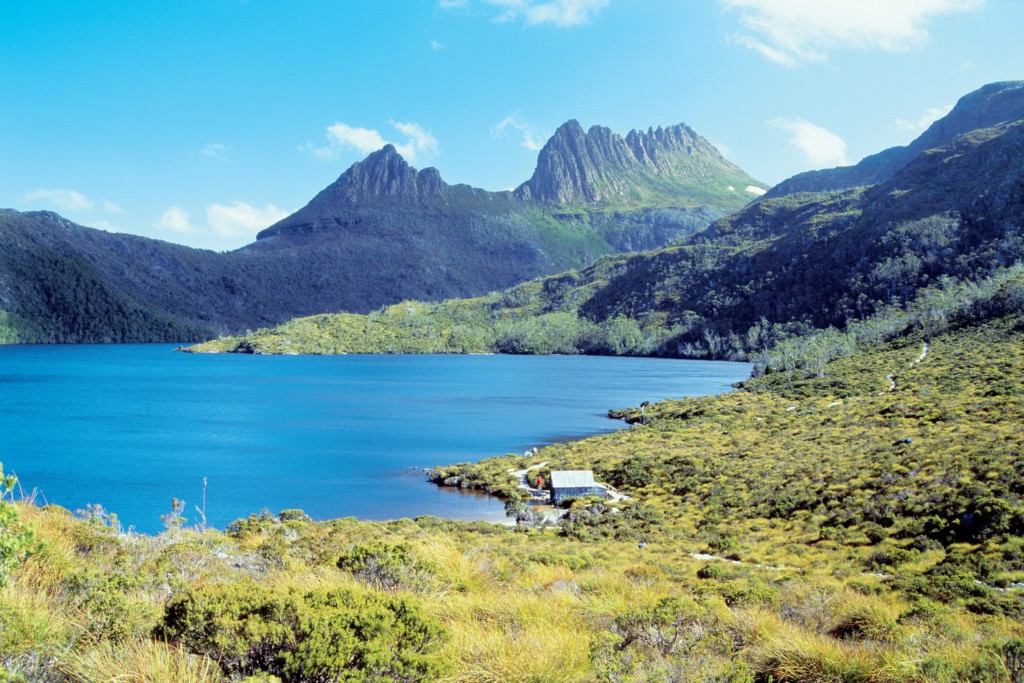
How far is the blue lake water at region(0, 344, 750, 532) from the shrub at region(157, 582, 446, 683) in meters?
15.7

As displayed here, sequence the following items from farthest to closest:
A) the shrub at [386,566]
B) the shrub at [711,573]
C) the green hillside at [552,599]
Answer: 1. the shrub at [711,573]
2. the shrub at [386,566]
3. the green hillside at [552,599]

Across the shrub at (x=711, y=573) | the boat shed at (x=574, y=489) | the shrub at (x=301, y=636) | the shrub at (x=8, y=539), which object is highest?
the shrub at (x=8, y=539)

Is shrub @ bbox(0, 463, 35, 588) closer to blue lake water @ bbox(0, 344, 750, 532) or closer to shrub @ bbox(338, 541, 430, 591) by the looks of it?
shrub @ bbox(338, 541, 430, 591)

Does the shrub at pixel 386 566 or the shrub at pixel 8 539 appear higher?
the shrub at pixel 8 539

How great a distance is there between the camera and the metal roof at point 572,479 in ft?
157

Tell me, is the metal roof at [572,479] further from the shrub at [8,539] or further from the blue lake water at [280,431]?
the shrub at [8,539]

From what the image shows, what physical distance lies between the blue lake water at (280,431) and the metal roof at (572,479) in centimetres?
454

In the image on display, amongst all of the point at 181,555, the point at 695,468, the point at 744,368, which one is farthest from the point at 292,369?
the point at 181,555

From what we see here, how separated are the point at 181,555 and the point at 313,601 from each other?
720cm

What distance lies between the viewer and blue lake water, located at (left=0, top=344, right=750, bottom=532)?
5166 cm

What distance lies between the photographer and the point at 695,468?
173 feet

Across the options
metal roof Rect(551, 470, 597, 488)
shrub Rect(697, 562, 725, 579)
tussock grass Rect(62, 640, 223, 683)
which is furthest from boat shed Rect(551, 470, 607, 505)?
tussock grass Rect(62, 640, 223, 683)

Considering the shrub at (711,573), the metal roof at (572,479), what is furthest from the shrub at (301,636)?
the metal roof at (572,479)

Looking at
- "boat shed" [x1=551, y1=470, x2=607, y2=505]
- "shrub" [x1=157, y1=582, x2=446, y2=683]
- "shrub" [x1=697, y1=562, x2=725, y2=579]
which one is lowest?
"boat shed" [x1=551, y1=470, x2=607, y2=505]
